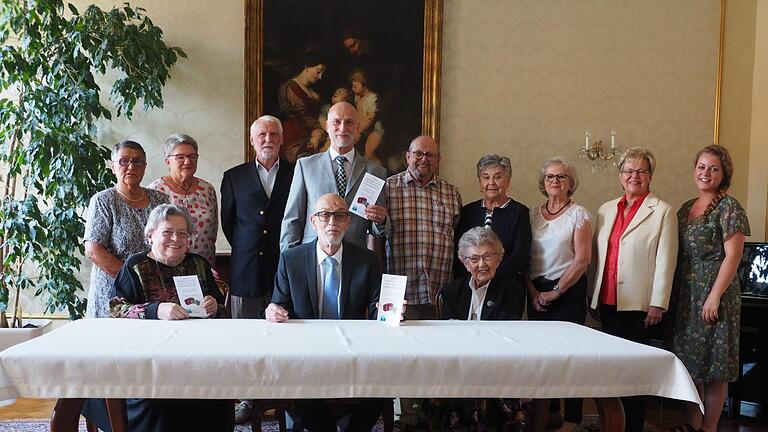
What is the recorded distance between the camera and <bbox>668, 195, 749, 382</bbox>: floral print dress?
3.78 m

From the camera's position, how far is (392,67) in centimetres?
535

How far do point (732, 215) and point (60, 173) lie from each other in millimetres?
4042

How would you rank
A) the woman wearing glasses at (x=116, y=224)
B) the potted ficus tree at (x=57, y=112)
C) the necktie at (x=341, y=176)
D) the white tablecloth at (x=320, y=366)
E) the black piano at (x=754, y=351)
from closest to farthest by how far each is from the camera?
the white tablecloth at (x=320, y=366) < the woman wearing glasses at (x=116, y=224) < the necktie at (x=341, y=176) < the potted ficus tree at (x=57, y=112) < the black piano at (x=754, y=351)

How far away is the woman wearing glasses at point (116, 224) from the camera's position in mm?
3506

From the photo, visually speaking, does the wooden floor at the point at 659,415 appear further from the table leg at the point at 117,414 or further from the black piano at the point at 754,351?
the table leg at the point at 117,414

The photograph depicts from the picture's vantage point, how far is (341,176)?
3.74 metres

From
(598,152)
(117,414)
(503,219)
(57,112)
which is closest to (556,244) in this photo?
(503,219)

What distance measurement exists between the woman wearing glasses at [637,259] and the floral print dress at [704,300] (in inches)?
4.9

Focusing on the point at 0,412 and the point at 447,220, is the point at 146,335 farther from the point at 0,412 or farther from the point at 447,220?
the point at 0,412

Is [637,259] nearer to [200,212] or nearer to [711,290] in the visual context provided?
[711,290]

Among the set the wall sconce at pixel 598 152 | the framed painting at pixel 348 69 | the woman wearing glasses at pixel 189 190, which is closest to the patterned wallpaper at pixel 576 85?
the wall sconce at pixel 598 152

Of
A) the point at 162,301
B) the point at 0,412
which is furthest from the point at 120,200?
the point at 0,412

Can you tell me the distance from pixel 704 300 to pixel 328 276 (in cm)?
217

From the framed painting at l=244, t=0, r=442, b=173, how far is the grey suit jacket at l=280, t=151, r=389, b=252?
5.04ft
